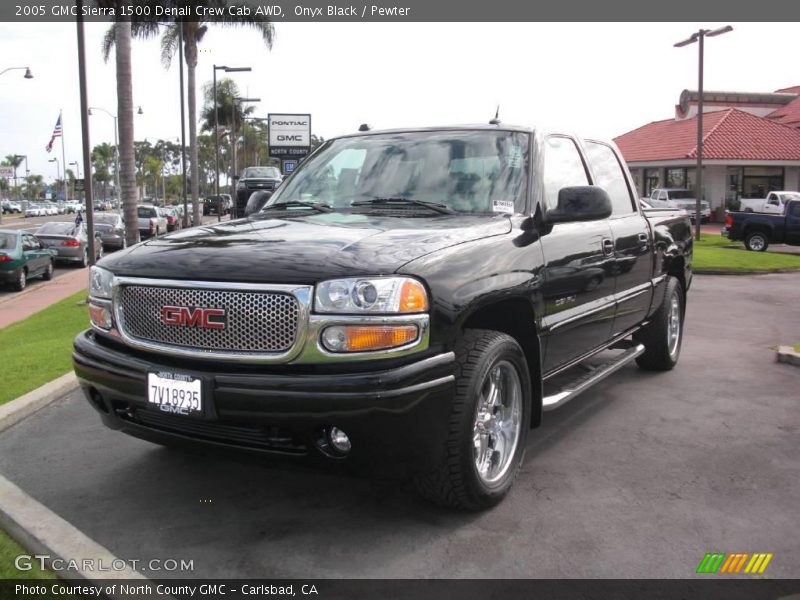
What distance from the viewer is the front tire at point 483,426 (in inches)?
138

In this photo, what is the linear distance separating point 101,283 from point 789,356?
6061 millimetres

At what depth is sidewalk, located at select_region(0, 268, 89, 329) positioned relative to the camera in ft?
48.9

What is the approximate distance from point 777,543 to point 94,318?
3.37 metres

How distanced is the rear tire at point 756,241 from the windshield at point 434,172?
21.4 m

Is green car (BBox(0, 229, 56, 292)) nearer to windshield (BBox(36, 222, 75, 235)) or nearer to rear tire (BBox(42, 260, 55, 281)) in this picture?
rear tire (BBox(42, 260, 55, 281))

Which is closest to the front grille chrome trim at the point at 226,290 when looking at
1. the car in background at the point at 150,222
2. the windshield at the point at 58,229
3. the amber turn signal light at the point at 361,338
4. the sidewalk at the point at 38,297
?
the amber turn signal light at the point at 361,338

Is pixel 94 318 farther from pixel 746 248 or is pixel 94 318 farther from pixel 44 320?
pixel 746 248

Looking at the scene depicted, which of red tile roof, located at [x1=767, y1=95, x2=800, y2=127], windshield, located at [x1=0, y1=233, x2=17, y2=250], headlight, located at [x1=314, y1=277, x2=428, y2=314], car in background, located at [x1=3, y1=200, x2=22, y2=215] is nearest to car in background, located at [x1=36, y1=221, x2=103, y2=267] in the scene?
windshield, located at [x1=0, y1=233, x2=17, y2=250]

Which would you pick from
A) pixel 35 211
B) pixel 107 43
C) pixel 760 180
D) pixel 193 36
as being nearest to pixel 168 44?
pixel 193 36

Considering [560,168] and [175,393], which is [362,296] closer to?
[175,393]

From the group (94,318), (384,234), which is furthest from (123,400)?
(384,234)

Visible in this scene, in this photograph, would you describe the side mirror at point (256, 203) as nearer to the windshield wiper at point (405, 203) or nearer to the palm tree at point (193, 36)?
the windshield wiper at point (405, 203)

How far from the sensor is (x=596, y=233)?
16.7ft

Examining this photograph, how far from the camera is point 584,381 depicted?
16.6 feet
